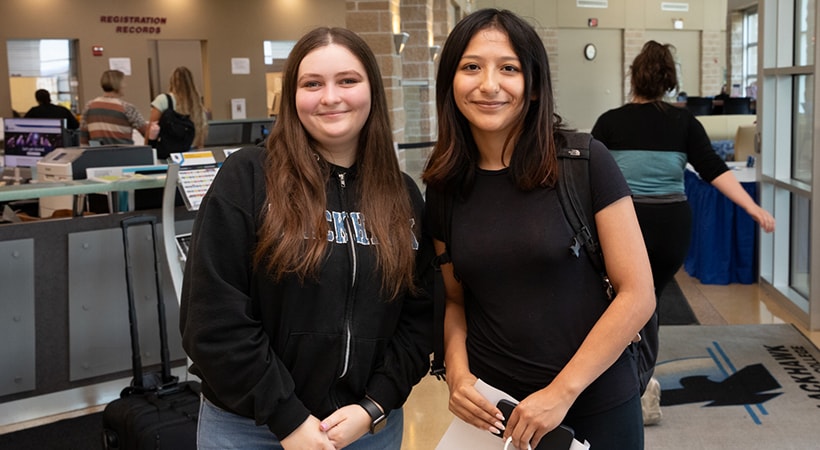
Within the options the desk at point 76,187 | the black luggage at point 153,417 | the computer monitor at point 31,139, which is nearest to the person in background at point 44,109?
the computer monitor at point 31,139

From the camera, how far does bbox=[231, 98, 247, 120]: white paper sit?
44.8ft

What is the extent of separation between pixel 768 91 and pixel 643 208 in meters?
2.87

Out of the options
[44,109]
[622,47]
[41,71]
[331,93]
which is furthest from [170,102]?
[622,47]

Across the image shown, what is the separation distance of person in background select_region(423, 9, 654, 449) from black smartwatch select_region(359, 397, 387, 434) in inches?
5.4

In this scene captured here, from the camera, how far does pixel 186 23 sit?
13250 mm

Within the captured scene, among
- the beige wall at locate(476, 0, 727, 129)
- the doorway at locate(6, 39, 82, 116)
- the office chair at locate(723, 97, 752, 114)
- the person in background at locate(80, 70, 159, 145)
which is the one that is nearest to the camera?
the person in background at locate(80, 70, 159, 145)

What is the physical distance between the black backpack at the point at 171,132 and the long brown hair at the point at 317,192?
5.67 metres

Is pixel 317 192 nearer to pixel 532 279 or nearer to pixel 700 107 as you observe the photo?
pixel 532 279

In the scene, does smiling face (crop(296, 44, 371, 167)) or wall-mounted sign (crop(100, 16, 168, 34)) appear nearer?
smiling face (crop(296, 44, 371, 167))

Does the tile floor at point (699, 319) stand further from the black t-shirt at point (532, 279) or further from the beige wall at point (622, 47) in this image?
the beige wall at point (622, 47)

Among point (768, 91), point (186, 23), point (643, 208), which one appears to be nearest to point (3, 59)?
point (186, 23)

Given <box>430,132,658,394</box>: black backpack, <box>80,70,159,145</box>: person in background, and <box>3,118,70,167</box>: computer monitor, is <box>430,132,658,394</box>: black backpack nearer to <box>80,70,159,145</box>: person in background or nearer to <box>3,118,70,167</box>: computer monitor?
<box>3,118,70,167</box>: computer monitor

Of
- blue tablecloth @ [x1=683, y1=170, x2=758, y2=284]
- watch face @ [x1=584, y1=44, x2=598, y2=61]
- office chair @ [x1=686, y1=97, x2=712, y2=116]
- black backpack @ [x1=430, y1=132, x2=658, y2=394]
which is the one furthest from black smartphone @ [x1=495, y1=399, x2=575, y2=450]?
watch face @ [x1=584, y1=44, x2=598, y2=61]

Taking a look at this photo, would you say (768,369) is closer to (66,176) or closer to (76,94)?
(66,176)
